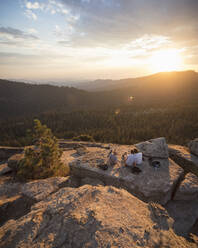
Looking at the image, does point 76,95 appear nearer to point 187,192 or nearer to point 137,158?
point 137,158

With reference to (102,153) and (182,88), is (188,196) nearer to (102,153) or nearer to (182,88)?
(102,153)

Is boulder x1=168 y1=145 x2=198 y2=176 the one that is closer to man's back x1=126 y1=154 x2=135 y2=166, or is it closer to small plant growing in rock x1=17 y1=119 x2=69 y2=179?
man's back x1=126 y1=154 x2=135 y2=166

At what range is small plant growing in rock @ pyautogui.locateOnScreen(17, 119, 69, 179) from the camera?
6.58 m

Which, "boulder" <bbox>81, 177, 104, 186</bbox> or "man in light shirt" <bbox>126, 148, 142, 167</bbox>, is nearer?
"boulder" <bbox>81, 177, 104, 186</bbox>

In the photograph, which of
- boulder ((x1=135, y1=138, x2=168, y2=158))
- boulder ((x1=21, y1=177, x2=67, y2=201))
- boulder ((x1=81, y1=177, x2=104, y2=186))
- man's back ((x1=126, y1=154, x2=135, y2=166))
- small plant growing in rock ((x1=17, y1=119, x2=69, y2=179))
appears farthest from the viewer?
boulder ((x1=135, y1=138, x2=168, y2=158))

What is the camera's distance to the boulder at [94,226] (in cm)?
247

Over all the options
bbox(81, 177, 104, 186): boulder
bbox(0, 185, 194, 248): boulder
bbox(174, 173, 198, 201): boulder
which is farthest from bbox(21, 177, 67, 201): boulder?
bbox(174, 173, 198, 201): boulder

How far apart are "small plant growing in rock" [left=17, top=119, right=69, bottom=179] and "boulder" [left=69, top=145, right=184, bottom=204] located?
3.62 ft

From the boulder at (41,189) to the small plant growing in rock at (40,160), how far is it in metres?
1.43

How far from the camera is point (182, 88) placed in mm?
74125

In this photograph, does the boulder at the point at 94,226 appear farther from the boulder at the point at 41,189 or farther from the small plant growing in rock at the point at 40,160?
the small plant growing in rock at the point at 40,160

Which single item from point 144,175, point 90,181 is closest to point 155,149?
point 144,175

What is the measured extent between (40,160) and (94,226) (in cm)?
480


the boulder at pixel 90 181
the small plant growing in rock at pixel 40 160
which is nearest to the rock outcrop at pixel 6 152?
the small plant growing in rock at pixel 40 160
